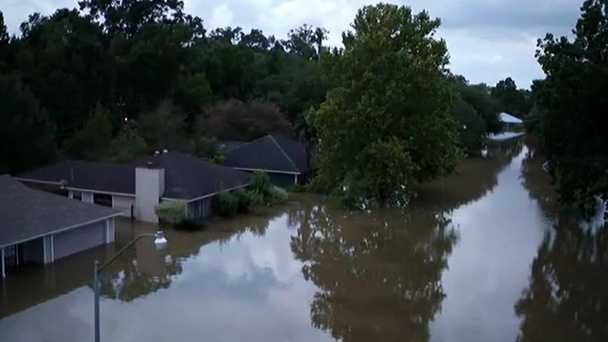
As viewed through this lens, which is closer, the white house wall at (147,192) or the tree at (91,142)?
the white house wall at (147,192)

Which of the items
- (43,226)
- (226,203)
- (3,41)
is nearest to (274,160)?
(226,203)

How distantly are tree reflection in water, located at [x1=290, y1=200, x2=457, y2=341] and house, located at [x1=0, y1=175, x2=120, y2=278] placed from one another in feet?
27.4

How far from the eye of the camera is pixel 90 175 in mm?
30578

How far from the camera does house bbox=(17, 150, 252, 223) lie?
28672 millimetres

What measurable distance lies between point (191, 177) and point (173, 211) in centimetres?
306

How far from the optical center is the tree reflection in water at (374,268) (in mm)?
17516

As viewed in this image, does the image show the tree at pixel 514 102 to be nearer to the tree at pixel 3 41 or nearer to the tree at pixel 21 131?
the tree at pixel 3 41

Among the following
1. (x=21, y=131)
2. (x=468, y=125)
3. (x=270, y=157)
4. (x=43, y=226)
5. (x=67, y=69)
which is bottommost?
(x=43, y=226)

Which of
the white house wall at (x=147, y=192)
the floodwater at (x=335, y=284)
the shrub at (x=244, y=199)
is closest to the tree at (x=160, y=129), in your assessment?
the shrub at (x=244, y=199)

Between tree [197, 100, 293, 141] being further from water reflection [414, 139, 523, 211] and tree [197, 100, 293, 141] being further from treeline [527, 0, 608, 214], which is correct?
treeline [527, 0, 608, 214]

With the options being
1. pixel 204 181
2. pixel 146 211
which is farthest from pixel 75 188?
pixel 204 181

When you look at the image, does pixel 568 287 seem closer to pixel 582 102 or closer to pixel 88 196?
pixel 582 102

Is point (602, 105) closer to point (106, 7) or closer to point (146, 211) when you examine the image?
point (146, 211)

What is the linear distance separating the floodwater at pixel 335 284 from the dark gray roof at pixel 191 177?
191 centimetres
